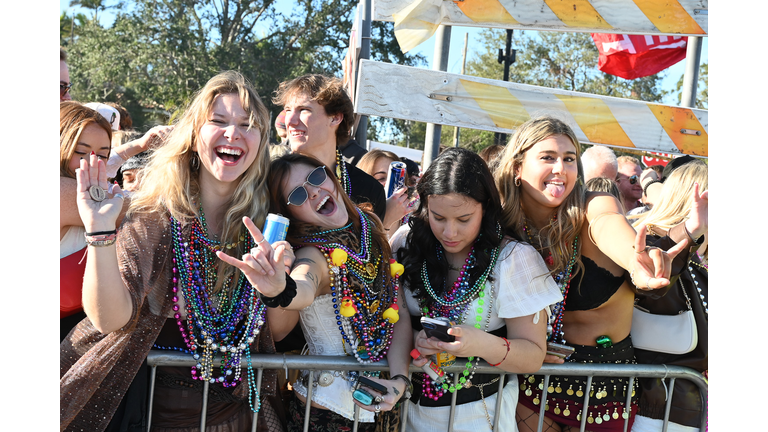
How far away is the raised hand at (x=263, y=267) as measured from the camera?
6.50 ft

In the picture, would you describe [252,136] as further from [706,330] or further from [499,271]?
[706,330]

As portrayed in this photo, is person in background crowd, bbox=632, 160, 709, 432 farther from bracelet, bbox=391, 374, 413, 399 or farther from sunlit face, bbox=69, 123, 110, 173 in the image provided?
sunlit face, bbox=69, 123, 110, 173

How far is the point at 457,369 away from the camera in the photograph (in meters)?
2.62

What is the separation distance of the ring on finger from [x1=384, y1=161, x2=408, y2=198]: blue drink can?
200cm

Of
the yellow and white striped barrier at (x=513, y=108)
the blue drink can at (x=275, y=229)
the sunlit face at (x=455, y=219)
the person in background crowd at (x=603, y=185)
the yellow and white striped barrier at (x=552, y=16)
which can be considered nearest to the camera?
the blue drink can at (x=275, y=229)

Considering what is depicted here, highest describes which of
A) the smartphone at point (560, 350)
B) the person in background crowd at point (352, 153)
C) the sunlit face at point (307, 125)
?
the sunlit face at point (307, 125)

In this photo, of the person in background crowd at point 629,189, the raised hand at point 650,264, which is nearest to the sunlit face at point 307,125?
the raised hand at point 650,264

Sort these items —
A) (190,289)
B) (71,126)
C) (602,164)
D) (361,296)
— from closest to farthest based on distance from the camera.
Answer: (190,289)
(361,296)
(71,126)
(602,164)

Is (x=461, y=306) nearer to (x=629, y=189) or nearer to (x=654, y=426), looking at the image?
(x=654, y=426)

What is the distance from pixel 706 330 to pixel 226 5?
23060 mm

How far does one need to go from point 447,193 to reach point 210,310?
1.17m

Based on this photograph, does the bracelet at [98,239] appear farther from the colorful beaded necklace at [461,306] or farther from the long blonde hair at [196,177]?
the colorful beaded necklace at [461,306]

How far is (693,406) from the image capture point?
9.37 ft

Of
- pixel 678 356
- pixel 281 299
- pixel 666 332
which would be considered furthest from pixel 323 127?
pixel 678 356
